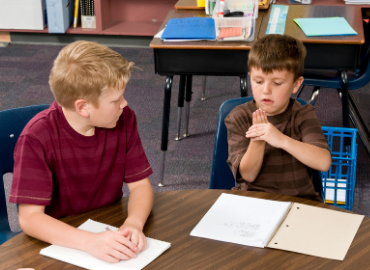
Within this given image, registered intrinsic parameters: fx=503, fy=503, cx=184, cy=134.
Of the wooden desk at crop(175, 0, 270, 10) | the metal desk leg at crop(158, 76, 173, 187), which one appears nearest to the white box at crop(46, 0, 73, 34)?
the wooden desk at crop(175, 0, 270, 10)

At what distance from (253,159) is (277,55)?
A: 335mm

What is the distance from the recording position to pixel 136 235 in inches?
42.0

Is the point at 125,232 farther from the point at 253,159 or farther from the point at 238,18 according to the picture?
the point at 238,18

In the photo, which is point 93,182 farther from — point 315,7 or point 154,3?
point 154,3

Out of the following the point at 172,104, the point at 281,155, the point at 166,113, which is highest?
the point at 281,155

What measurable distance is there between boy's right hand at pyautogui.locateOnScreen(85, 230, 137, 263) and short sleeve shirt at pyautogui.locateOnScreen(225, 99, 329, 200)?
57 centimetres

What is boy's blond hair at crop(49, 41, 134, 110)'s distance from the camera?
115cm

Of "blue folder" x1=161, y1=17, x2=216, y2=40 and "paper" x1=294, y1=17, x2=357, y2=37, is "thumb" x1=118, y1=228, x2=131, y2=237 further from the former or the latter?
"paper" x1=294, y1=17, x2=357, y2=37

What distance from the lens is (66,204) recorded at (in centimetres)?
130

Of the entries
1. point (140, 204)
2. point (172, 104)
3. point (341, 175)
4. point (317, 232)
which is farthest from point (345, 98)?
point (140, 204)

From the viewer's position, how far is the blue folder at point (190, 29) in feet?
7.31

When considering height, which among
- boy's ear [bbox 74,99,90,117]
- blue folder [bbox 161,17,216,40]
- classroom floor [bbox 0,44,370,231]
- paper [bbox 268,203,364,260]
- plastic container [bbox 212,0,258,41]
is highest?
plastic container [bbox 212,0,258,41]

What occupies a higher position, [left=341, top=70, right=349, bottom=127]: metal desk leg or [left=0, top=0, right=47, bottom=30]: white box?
[left=0, top=0, right=47, bottom=30]: white box

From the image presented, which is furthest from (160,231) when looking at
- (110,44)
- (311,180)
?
(110,44)
